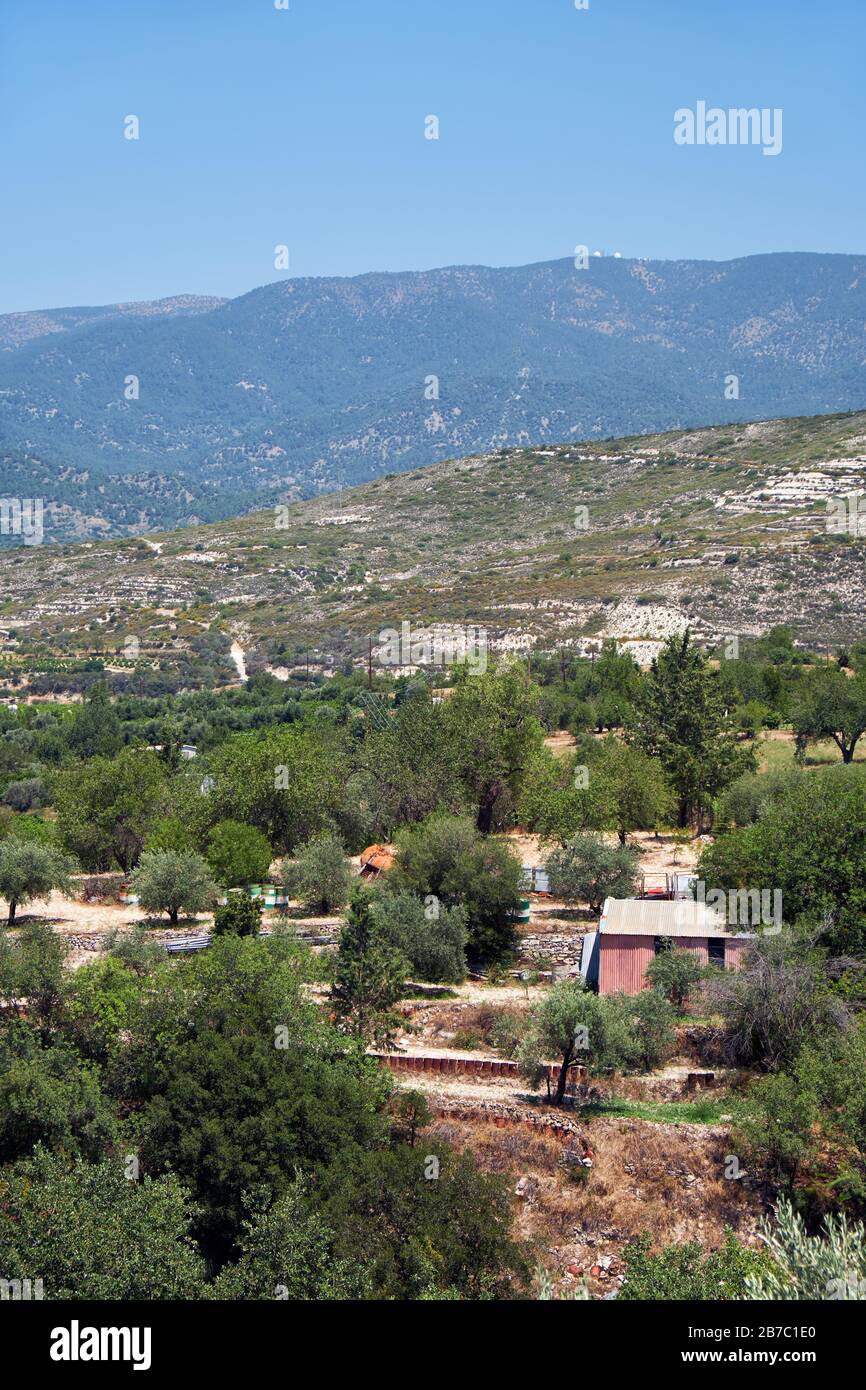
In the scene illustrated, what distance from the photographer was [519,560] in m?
112

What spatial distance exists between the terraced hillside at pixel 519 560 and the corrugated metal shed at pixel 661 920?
160 ft

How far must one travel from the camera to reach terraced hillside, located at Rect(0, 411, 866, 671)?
84188 millimetres

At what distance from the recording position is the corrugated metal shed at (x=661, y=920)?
26172 mm

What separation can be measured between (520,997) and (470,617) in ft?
206

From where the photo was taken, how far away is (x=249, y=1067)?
19344 millimetres

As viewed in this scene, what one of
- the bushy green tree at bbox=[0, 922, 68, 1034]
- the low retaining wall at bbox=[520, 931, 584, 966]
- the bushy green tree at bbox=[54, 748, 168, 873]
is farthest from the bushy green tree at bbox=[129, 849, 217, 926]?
the bushy green tree at bbox=[0, 922, 68, 1034]

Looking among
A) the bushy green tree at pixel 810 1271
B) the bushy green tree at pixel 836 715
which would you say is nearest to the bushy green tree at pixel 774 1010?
the bushy green tree at pixel 810 1271

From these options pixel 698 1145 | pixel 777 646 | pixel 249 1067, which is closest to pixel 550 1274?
pixel 698 1145

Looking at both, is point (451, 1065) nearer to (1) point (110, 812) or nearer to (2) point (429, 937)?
(2) point (429, 937)

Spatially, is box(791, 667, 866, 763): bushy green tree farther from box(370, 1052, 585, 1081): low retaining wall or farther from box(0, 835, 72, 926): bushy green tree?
box(370, 1052, 585, 1081): low retaining wall

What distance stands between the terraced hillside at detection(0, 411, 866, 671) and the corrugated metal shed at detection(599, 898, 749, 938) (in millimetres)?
48735

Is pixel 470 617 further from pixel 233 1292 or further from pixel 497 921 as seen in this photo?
pixel 233 1292

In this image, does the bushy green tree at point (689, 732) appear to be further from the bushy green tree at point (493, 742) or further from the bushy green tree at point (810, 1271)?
the bushy green tree at point (810, 1271)

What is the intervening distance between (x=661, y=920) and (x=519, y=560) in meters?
86.7
